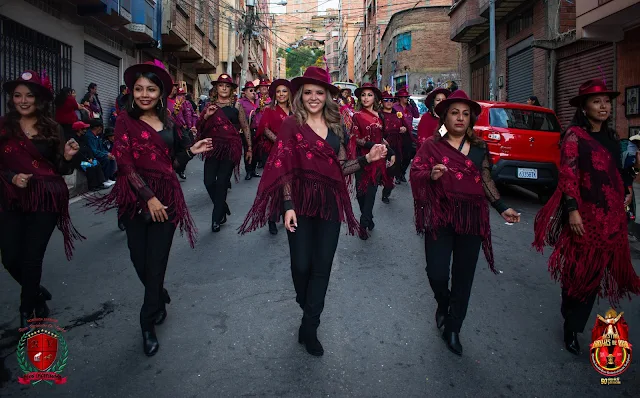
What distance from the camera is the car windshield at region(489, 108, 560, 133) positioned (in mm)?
9094

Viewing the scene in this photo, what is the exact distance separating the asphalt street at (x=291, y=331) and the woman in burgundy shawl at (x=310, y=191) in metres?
0.42

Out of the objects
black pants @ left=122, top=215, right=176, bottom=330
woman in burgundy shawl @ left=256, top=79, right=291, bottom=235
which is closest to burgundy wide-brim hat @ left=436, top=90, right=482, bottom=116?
black pants @ left=122, top=215, right=176, bottom=330

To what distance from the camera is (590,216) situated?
339 cm

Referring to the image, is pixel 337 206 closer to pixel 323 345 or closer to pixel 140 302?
pixel 323 345

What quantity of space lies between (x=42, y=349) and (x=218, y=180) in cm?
364

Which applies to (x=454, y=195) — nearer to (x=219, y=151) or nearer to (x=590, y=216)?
(x=590, y=216)

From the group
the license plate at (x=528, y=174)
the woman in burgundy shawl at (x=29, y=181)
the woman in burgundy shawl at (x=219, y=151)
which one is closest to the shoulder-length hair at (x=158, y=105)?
the woman in burgundy shawl at (x=29, y=181)

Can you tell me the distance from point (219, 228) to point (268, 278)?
2157mm

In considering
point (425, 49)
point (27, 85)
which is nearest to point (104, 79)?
point (27, 85)

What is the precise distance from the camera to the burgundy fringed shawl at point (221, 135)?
674 centimetres

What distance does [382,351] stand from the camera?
345cm

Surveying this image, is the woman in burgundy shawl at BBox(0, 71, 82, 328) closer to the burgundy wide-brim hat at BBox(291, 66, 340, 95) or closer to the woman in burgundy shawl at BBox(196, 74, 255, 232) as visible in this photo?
the burgundy wide-brim hat at BBox(291, 66, 340, 95)

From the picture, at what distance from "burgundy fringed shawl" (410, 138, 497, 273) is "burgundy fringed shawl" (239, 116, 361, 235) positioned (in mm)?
621

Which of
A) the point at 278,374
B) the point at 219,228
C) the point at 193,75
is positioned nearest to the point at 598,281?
the point at 278,374
